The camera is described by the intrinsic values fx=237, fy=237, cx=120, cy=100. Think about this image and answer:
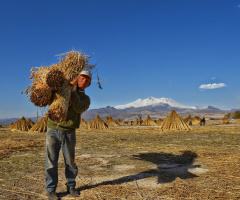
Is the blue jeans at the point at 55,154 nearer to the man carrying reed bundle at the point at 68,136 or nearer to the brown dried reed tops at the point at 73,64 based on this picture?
the man carrying reed bundle at the point at 68,136

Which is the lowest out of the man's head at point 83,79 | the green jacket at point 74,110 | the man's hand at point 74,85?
the green jacket at point 74,110

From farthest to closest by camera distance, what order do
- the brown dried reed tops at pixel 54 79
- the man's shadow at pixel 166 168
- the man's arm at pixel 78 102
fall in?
1. the man's shadow at pixel 166 168
2. the man's arm at pixel 78 102
3. the brown dried reed tops at pixel 54 79

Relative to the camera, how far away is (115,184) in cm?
369

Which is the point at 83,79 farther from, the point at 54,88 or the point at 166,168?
the point at 166,168

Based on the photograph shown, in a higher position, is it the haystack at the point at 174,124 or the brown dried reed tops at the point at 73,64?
the brown dried reed tops at the point at 73,64

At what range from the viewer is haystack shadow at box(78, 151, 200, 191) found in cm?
396

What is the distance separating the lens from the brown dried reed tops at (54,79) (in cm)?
305

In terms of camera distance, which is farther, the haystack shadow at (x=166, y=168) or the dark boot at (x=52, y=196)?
the haystack shadow at (x=166, y=168)

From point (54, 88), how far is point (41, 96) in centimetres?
20

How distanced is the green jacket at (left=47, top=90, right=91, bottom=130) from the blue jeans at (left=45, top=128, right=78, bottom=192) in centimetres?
8

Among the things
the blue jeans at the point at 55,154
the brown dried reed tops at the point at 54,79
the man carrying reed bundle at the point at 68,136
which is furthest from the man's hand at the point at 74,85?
the blue jeans at the point at 55,154

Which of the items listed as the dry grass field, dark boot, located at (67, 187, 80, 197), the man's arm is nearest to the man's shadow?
the dry grass field

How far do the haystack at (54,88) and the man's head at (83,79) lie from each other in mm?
90

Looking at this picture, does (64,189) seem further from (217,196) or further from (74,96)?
(217,196)
